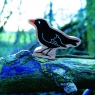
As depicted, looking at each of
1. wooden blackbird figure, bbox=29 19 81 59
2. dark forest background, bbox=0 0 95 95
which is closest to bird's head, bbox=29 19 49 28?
wooden blackbird figure, bbox=29 19 81 59

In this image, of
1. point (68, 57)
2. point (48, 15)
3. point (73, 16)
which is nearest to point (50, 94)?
point (48, 15)

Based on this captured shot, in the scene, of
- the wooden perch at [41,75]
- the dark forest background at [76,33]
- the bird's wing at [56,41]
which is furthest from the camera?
the dark forest background at [76,33]

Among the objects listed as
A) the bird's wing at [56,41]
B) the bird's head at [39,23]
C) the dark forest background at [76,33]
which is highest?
the bird's head at [39,23]

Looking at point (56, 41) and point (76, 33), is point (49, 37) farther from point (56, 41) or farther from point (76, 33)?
point (76, 33)

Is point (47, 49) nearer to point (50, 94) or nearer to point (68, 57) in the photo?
point (68, 57)

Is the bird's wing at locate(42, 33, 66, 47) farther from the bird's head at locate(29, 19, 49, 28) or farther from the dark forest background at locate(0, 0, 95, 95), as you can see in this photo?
the dark forest background at locate(0, 0, 95, 95)

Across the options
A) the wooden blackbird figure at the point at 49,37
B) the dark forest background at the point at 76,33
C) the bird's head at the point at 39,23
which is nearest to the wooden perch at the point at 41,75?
the wooden blackbird figure at the point at 49,37

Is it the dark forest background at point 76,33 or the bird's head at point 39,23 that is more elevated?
the bird's head at point 39,23

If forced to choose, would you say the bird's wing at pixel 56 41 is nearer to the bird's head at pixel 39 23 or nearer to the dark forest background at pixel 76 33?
the bird's head at pixel 39 23
